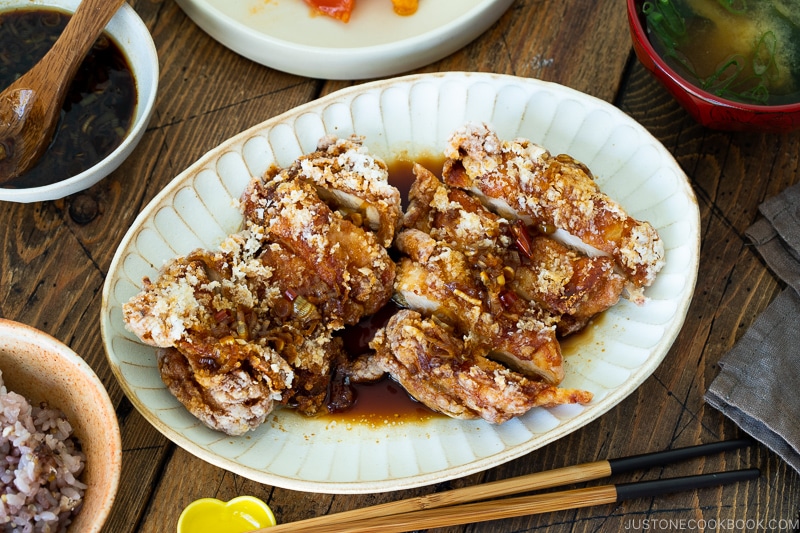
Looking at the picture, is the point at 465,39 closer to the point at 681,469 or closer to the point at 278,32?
the point at 278,32

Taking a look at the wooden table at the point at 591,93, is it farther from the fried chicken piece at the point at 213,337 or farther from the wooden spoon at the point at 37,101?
the fried chicken piece at the point at 213,337

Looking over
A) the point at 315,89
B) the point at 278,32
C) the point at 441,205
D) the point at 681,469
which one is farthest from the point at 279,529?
the point at 278,32

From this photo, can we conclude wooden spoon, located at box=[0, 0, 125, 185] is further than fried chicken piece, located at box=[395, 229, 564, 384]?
Yes

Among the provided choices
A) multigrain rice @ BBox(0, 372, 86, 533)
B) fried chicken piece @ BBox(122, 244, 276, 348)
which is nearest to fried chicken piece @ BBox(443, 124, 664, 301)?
fried chicken piece @ BBox(122, 244, 276, 348)

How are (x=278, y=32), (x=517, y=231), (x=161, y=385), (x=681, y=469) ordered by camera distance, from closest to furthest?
(x=161, y=385) < (x=517, y=231) < (x=681, y=469) < (x=278, y=32)

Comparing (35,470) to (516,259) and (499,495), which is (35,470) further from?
(516,259)

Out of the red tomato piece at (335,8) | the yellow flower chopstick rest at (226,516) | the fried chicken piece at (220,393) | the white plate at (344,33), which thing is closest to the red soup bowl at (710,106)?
the white plate at (344,33)

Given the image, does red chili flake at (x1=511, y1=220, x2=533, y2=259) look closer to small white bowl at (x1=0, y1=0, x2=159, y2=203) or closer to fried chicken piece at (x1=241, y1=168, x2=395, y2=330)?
fried chicken piece at (x1=241, y1=168, x2=395, y2=330)
